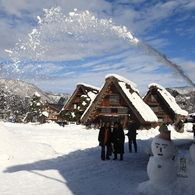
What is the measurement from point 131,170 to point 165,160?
292 cm

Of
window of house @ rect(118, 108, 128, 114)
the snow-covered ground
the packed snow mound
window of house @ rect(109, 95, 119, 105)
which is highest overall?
window of house @ rect(109, 95, 119, 105)

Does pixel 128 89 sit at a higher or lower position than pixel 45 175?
higher

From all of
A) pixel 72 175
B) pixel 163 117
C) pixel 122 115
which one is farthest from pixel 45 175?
pixel 163 117

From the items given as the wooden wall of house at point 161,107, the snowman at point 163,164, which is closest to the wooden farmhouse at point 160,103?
the wooden wall of house at point 161,107

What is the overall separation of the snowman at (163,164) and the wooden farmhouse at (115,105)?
2066 cm

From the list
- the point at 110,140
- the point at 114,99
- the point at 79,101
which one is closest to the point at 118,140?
the point at 110,140

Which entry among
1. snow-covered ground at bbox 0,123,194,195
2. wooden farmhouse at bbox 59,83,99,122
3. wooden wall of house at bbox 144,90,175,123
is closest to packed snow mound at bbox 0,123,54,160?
snow-covered ground at bbox 0,123,194,195

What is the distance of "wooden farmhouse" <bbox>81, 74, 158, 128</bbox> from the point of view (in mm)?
26984

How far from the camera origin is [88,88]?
38156 mm

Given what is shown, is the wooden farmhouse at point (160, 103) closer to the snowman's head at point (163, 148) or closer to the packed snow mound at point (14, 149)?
the packed snow mound at point (14, 149)

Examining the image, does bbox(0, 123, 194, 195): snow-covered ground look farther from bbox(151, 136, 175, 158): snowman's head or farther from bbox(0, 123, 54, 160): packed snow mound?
bbox(151, 136, 175, 158): snowman's head

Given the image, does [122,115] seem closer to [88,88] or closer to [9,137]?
[88,88]

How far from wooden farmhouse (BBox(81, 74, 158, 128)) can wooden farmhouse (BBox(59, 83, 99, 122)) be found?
4.44 metres

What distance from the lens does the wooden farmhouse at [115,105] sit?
88.5ft
